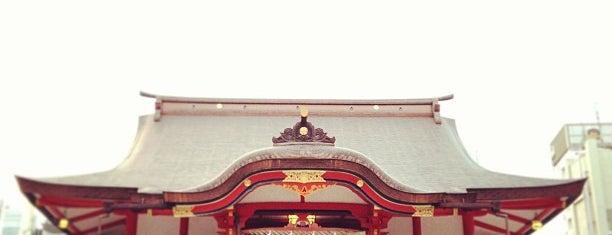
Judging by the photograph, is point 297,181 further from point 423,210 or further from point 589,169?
point 589,169

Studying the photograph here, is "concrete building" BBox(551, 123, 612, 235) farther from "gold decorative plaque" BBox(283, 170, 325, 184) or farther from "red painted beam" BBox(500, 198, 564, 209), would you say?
"gold decorative plaque" BBox(283, 170, 325, 184)

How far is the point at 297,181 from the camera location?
8156mm

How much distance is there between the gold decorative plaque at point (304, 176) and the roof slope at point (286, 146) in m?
0.38

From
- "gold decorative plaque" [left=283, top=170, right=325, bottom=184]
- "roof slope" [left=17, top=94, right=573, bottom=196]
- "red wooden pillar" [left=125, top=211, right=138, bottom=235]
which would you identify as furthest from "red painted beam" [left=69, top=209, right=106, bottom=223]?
"gold decorative plaque" [left=283, top=170, right=325, bottom=184]

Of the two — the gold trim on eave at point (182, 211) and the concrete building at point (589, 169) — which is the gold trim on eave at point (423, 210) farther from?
the concrete building at point (589, 169)

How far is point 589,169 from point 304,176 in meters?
27.5

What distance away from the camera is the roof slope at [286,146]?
10.1 meters

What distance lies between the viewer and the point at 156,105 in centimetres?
1467

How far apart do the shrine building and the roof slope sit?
0.09 ft

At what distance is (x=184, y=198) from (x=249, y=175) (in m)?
0.97

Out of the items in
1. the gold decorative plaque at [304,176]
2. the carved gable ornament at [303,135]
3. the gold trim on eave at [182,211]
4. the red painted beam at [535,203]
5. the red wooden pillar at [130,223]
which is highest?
the carved gable ornament at [303,135]

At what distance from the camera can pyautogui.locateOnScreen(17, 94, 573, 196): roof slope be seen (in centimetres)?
1009

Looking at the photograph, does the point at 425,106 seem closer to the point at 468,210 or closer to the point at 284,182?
the point at 468,210

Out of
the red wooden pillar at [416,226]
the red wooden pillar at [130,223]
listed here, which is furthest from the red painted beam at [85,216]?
the red wooden pillar at [416,226]
